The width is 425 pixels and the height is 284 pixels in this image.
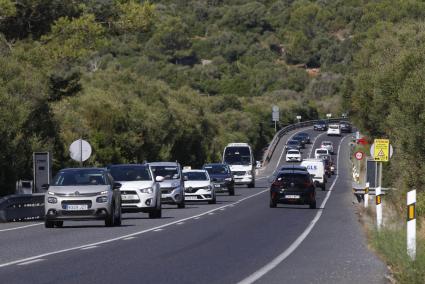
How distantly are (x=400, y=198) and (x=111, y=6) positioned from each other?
21.9 metres

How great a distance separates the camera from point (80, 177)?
30.8 meters

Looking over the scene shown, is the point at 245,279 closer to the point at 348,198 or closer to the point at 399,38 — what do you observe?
the point at 348,198

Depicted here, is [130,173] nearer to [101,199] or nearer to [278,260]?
[101,199]

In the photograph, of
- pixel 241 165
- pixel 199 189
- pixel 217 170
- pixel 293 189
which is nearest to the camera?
pixel 293 189

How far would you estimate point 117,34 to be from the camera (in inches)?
2223

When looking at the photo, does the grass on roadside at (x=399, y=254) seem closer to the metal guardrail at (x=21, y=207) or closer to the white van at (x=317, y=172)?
the metal guardrail at (x=21, y=207)

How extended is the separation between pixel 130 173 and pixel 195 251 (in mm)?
14877

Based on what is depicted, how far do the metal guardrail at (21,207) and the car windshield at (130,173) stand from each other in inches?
105

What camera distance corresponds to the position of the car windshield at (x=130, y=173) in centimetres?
3688

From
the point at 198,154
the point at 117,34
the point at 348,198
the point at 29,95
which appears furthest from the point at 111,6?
the point at 198,154

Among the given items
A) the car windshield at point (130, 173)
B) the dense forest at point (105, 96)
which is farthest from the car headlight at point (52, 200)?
the dense forest at point (105, 96)

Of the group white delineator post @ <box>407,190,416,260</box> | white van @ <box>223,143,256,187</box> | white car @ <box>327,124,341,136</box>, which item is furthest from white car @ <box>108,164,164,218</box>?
white car @ <box>327,124,341,136</box>

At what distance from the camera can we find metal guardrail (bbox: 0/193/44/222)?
3431cm

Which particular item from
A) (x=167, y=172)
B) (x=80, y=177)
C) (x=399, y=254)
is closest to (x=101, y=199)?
(x=80, y=177)
